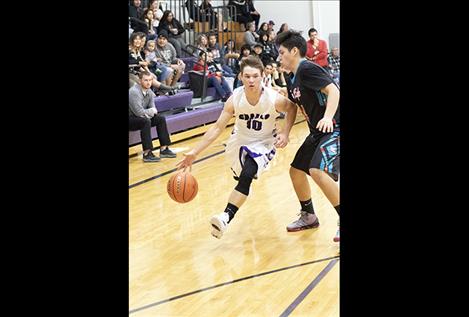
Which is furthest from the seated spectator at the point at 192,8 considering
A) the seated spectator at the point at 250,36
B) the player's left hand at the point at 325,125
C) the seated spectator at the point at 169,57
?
the player's left hand at the point at 325,125

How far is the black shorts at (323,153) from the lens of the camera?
5578 millimetres

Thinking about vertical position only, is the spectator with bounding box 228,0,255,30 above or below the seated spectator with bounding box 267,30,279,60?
above

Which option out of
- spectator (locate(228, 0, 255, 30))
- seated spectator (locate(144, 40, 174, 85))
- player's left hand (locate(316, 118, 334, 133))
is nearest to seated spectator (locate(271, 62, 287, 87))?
spectator (locate(228, 0, 255, 30))

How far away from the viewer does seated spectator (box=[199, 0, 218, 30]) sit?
1660 cm

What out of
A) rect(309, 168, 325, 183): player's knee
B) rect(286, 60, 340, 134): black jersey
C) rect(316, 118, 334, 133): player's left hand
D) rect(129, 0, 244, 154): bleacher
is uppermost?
rect(286, 60, 340, 134): black jersey

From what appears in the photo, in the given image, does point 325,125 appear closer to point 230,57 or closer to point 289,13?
point 230,57

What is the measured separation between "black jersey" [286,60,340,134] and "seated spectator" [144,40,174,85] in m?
6.54

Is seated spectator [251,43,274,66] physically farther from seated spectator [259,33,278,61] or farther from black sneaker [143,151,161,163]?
black sneaker [143,151,161,163]
